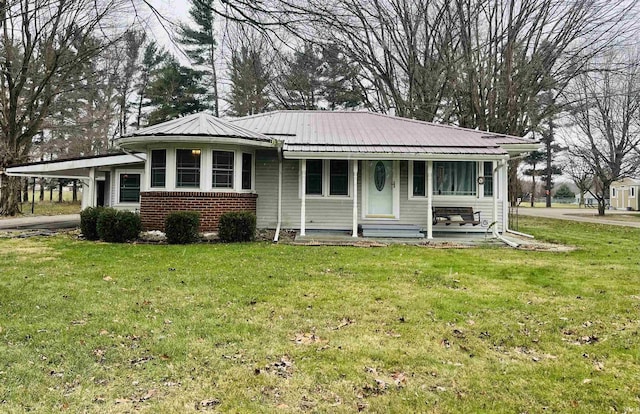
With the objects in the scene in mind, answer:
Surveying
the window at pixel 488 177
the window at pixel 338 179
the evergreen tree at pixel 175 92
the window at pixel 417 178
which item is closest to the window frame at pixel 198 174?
the window at pixel 338 179

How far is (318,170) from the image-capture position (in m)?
12.4

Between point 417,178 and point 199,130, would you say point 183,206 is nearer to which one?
point 199,130

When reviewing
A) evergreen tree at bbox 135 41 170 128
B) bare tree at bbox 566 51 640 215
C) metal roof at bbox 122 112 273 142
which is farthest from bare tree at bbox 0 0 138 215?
bare tree at bbox 566 51 640 215

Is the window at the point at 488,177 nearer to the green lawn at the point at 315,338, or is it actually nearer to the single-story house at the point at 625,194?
the green lawn at the point at 315,338

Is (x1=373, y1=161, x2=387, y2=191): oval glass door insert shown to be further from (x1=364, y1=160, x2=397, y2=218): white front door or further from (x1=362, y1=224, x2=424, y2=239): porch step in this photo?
(x1=362, y1=224, x2=424, y2=239): porch step

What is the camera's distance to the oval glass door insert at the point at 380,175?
1251 centimetres

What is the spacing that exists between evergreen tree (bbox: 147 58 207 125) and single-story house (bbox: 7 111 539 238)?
16.0 meters

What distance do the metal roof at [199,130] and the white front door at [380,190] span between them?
3.40 meters

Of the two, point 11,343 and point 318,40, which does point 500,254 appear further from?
point 11,343

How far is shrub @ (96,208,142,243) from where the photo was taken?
10.4 m

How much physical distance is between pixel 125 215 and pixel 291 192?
4740mm

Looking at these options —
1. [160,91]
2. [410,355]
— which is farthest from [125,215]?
[160,91]

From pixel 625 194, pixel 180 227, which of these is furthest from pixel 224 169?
pixel 625 194

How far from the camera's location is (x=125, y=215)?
34.4ft
